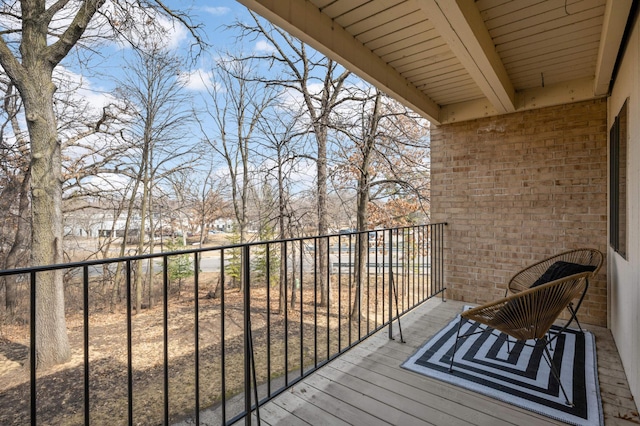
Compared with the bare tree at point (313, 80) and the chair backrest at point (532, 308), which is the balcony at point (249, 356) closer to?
the chair backrest at point (532, 308)

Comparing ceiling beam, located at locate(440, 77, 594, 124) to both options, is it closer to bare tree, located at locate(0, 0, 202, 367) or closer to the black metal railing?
the black metal railing

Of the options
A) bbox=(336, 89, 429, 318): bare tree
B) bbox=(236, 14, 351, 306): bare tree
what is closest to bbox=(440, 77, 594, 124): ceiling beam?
bbox=(336, 89, 429, 318): bare tree

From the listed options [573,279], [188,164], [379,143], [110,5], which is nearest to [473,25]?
[573,279]

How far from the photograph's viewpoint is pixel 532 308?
1.97 metres

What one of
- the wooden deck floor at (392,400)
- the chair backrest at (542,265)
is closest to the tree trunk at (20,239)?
the wooden deck floor at (392,400)

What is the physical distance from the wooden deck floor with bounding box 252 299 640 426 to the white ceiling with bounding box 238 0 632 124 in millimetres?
2231

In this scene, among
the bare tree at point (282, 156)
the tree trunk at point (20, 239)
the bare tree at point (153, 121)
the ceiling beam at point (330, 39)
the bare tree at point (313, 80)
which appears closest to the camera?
the ceiling beam at point (330, 39)

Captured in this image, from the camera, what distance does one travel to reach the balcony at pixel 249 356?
1636 millimetres

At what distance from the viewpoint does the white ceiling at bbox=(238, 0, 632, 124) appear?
1.87 m

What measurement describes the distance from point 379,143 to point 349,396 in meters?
5.57

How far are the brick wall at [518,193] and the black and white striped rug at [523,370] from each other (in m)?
0.96

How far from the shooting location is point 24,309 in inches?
297

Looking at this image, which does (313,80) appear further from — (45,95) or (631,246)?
(631,246)

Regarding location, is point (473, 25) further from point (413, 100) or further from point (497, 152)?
point (497, 152)
